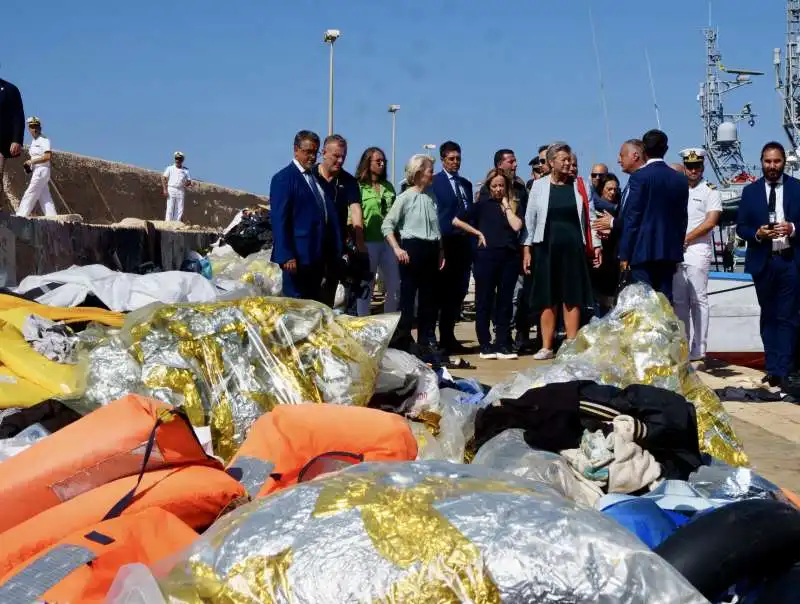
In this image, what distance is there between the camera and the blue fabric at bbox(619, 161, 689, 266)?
7.78 metres

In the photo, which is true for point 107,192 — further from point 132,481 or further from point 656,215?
point 132,481

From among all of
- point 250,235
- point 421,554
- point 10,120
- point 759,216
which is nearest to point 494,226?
point 759,216

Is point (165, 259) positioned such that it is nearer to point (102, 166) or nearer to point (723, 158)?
point (102, 166)

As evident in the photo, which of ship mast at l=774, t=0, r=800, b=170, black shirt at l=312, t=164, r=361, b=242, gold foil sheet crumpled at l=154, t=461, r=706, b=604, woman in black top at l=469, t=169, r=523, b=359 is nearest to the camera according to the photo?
gold foil sheet crumpled at l=154, t=461, r=706, b=604

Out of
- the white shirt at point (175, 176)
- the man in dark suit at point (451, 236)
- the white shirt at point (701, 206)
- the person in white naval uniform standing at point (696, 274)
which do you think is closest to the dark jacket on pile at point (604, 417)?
the person in white naval uniform standing at point (696, 274)

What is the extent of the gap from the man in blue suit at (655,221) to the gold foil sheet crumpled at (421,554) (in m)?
5.66

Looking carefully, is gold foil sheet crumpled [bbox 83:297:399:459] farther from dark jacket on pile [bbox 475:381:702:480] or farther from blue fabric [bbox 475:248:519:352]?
blue fabric [bbox 475:248:519:352]

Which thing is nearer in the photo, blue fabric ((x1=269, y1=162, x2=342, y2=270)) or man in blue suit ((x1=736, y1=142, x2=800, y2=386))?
blue fabric ((x1=269, y1=162, x2=342, y2=270))

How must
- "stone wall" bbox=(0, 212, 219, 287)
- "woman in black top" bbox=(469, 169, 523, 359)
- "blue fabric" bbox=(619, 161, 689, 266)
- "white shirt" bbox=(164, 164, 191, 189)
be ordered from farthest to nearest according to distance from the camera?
"white shirt" bbox=(164, 164, 191, 189) < "woman in black top" bbox=(469, 169, 523, 359) < "blue fabric" bbox=(619, 161, 689, 266) < "stone wall" bbox=(0, 212, 219, 287)

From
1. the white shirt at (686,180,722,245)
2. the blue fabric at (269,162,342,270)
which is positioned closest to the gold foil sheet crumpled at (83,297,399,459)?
the blue fabric at (269,162,342,270)

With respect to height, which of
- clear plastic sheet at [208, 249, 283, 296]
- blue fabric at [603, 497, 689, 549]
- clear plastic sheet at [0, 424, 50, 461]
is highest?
clear plastic sheet at [208, 249, 283, 296]

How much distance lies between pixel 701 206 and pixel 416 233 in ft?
7.52

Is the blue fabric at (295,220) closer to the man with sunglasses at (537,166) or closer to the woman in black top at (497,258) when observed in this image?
the woman in black top at (497,258)

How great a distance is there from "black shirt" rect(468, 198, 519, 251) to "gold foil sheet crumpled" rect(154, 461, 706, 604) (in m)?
6.78
